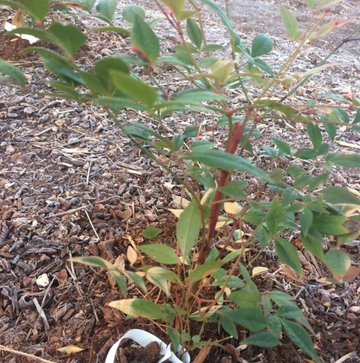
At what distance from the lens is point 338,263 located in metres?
0.50

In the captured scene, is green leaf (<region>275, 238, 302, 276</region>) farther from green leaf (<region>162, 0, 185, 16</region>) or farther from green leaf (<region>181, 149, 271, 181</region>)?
green leaf (<region>162, 0, 185, 16</region>)

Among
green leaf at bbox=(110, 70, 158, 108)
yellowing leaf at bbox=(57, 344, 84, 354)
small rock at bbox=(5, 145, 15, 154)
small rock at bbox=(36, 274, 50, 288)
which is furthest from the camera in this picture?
small rock at bbox=(5, 145, 15, 154)

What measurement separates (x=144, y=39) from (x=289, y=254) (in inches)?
14.5

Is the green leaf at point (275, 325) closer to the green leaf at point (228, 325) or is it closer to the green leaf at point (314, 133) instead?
the green leaf at point (228, 325)

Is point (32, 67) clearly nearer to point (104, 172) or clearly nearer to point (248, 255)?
point (104, 172)

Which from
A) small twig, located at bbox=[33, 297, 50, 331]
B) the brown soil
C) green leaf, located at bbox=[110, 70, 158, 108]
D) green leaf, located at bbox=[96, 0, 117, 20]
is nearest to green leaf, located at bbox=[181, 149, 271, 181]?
green leaf, located at bbox=[110, 70, 158, 108]

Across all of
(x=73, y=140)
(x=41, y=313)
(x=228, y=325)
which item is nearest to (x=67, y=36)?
(x=228, y=325)

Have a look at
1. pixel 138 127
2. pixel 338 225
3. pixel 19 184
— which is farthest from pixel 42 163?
pixel 338 225

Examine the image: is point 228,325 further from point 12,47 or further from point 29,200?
point 12,47

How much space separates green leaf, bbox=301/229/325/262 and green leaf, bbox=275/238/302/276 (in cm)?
2

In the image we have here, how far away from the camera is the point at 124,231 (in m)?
1.00

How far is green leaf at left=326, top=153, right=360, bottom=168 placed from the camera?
59 cm

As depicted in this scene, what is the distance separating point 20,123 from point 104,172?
1.45ft

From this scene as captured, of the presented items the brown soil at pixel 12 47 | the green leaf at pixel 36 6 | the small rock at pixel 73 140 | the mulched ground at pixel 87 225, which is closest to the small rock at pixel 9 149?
the mulched ground at pixel 87 225
